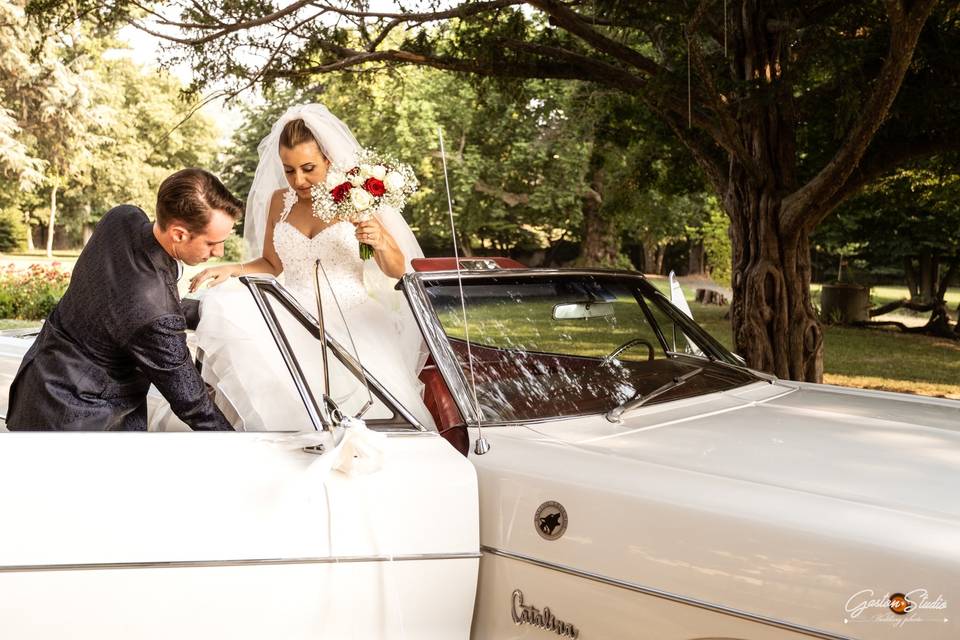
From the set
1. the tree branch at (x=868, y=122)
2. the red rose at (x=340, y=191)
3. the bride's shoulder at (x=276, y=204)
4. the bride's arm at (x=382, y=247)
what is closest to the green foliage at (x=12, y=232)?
the tree branch at (x=868, y=122)

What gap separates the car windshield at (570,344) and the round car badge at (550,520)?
475 millimetres

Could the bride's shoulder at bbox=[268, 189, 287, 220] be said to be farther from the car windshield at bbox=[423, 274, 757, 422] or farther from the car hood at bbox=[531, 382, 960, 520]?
the car hood at bbox=[531, 382, 960, 520]

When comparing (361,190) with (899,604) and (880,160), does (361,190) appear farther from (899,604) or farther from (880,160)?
(880,160)

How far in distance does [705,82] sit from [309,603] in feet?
16.0

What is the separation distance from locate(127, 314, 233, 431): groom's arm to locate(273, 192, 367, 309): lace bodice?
121cm

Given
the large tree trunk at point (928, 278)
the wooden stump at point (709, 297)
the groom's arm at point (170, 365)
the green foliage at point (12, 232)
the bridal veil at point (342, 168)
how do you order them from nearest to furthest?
the groom's arm at point (170, 365) < the bridal veil at point (342, 168) < the large tree trunk at point (928, 278) < the wooden stump at point (709, 297) < the green foliage at point (12, 232)

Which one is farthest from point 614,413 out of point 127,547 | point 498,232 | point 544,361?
point 498,232

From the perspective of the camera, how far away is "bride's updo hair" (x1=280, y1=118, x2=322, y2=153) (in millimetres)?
3891

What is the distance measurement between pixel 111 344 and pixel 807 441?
207 cm

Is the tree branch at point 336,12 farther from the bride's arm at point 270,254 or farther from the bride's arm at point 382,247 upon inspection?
the bride's arm at point 382,247

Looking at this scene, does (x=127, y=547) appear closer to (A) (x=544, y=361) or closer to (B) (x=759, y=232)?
(A) (x=544, y=361)

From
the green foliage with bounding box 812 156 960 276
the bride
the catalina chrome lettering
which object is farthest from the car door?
the green foliage with bounding box 812 156 960 276

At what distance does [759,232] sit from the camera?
7.51 meters

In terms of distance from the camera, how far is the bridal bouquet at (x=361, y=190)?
3293 mm
